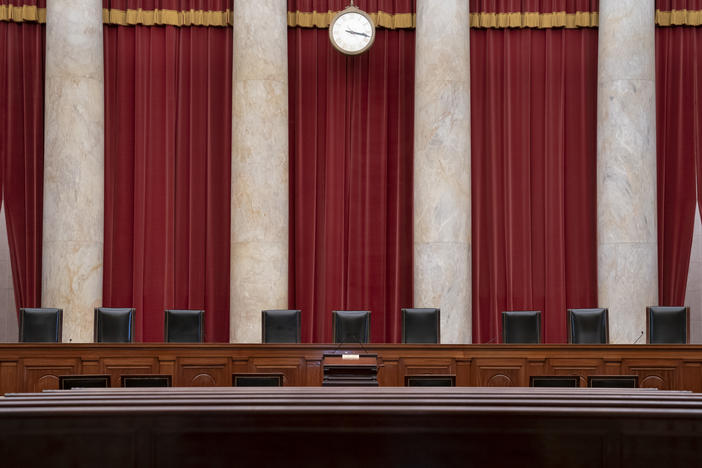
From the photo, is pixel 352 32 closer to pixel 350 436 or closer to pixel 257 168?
pixel 257 168

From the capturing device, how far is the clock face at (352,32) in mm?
9523

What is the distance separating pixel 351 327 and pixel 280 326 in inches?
28.3

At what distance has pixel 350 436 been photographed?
215 centimetres

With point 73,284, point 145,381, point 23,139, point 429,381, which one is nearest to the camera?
point 145,381

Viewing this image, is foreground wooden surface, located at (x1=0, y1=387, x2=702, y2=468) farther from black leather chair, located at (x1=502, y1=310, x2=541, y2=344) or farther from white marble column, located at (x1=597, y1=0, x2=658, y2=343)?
white marble column, located at (x1=597, y1=0, x2=658, y2=343)

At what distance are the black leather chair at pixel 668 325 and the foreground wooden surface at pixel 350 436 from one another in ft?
19.8

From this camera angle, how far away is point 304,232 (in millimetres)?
10016

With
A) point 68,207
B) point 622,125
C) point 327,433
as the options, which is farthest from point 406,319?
point 327,433

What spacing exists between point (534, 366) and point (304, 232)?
12.4ft

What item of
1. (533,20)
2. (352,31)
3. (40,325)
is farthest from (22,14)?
(533,20)

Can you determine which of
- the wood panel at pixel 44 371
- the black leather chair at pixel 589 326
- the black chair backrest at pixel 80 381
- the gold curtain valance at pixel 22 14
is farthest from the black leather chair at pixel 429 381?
the gold curtain valance at pixel 22 14

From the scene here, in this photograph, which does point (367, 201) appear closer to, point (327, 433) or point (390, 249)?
point (390, 249)

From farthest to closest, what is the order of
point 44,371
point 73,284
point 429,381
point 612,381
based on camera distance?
point 73,284 → point 44,371 → point 612,381 → point 429,381

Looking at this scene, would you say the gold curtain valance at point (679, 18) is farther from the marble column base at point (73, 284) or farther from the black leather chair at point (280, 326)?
the marble column base at point (73, 284)
